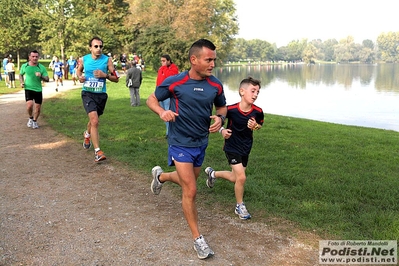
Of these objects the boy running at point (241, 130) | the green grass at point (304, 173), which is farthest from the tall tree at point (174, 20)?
the boy running at point (241, 130)

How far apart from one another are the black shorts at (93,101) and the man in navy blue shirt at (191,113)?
3.49m

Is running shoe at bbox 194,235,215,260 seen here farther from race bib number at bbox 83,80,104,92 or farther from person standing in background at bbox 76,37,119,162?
race bib number at bbox 83,80,104,92

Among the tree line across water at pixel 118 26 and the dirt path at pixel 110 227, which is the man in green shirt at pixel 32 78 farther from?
the tree line across water at pixel 118 26

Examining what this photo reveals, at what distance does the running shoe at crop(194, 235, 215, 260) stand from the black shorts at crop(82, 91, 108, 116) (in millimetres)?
4145

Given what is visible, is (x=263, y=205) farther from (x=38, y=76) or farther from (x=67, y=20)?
(x=67, y=20)

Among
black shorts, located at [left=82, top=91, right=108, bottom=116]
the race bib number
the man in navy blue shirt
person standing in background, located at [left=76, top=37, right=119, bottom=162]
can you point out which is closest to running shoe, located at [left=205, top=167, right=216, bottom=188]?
the man in navy blue shirt

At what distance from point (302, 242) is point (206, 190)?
190cm

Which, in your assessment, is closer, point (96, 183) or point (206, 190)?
point (206, 190)

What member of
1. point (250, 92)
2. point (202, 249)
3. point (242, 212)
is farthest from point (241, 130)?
point (202, 249)

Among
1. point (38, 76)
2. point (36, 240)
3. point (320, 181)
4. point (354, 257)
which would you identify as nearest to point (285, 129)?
point (320, 181)

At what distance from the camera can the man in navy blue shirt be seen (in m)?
3.76

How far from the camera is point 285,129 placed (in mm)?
11266

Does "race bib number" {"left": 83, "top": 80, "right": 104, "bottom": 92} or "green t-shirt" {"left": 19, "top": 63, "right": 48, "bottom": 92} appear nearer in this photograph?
"race bib number" {"left": 83, "top": 80, "right": 104, "bottom": 92}

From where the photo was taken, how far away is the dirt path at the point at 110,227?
12.3 ft
